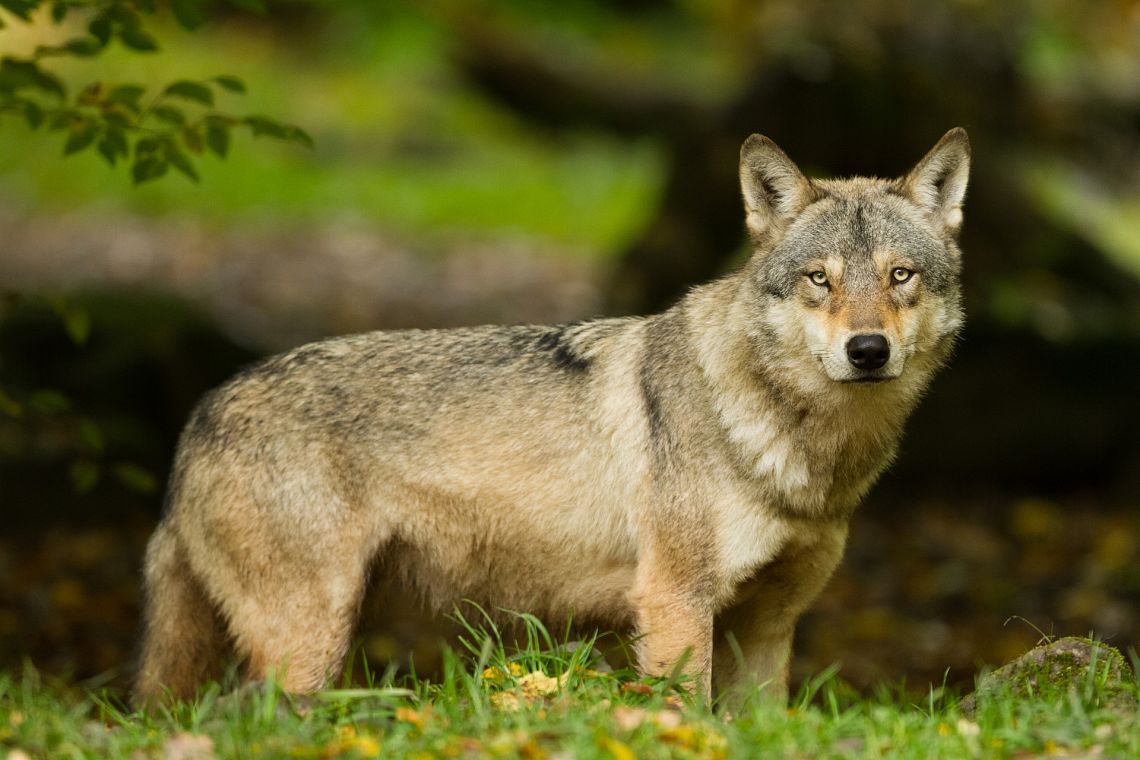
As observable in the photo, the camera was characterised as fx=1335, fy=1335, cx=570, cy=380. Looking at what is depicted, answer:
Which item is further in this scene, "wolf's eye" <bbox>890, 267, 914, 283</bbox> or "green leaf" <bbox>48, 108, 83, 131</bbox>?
"green leaf" <bbox>48, 108, 83, 131</bbox>

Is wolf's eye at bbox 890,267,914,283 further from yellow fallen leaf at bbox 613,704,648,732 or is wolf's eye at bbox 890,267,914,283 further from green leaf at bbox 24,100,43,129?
green leaf at bbox 24,100,43,129

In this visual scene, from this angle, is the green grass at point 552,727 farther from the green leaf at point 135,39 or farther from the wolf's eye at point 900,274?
the green leaf at point 135,39

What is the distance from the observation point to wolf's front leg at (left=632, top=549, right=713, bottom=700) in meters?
5.44

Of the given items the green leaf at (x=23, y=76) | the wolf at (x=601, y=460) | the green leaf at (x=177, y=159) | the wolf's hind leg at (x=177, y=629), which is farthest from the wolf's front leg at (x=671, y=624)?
the green leaf at (x=23, y=76)

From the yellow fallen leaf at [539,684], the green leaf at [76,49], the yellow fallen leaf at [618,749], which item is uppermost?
the green leaf at [76,49]

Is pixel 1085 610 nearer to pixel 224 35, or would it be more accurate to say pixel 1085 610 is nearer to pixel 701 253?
pixel 701 253

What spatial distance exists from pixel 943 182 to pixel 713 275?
21.2ft

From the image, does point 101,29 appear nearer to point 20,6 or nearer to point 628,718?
point 20,6

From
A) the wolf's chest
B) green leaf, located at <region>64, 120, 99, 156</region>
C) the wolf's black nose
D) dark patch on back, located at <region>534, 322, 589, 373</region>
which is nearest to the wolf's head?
the wolf's black nose

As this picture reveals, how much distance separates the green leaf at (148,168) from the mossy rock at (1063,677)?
4.17 metres

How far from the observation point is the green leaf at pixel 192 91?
5902 millimetres

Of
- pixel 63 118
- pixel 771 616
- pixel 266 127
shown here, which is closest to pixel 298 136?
pixel 266 127

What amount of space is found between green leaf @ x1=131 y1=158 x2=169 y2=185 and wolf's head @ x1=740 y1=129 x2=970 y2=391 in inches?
104

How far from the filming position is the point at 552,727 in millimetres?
4262
